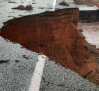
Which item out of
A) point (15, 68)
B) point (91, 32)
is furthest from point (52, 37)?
point (91, 32)

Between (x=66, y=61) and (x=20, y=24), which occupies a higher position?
(x=20, y=24)

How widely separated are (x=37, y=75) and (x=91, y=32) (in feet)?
34.4

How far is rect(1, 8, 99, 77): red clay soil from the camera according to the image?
4.19 meters

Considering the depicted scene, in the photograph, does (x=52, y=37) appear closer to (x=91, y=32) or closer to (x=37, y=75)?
(x=37, y=75)

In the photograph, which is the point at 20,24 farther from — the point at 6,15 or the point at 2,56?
the point at 2,56

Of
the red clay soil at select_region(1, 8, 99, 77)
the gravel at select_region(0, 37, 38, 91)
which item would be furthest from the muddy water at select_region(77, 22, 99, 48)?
the gravel at select_region(0, 37, 38, 91)

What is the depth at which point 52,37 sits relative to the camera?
16.2ft

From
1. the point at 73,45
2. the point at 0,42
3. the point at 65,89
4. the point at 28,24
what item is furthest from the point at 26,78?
the point at 73,45

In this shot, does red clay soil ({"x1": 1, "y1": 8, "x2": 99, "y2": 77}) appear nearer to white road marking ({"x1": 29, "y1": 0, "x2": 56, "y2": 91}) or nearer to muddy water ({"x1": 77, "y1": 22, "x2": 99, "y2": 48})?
white road marking ({"x1": 29, "y1": 0, "x2": 56, "y2": 91})

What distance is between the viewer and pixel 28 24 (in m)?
4.34

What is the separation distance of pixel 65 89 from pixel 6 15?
129 inches

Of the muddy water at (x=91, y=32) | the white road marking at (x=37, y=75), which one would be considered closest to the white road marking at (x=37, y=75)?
the white road marking at (x=37, y=75)

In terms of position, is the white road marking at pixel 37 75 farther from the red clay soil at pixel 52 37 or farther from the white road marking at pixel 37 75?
the red clay soil at pixel 52 37

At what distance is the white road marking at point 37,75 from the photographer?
1724mm
